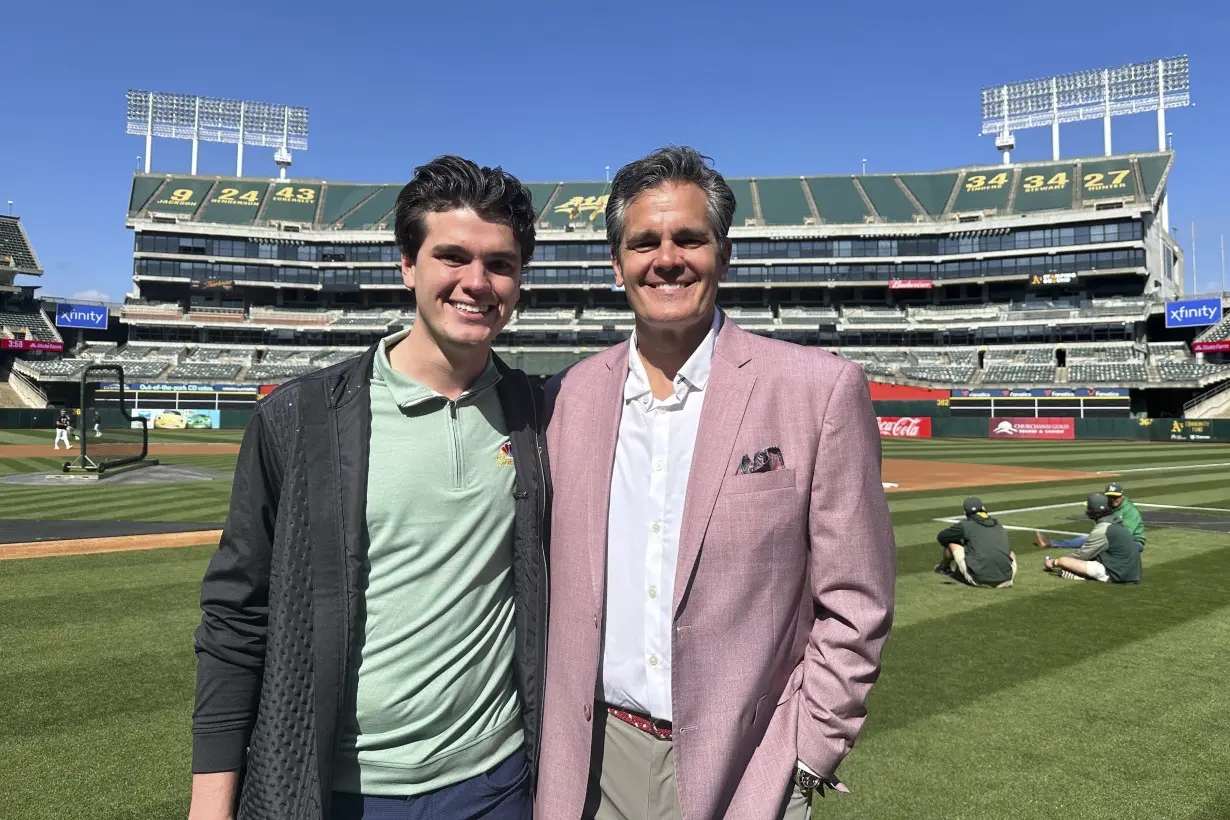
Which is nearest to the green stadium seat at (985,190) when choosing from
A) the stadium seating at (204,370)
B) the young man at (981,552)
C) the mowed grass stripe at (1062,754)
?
the stadium seating at (204,370)

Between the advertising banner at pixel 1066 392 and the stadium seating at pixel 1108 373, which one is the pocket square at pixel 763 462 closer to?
the advertising banner at pixel 1066 392

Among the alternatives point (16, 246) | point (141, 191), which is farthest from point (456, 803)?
point (141, 191)

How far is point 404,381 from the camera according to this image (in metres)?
2.51

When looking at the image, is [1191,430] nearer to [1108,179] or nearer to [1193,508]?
[1193,508]

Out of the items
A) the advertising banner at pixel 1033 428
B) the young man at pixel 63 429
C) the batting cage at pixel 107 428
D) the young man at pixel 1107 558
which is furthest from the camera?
the advertising banner at pixel 1033 428

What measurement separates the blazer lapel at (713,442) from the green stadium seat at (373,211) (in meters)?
70.4

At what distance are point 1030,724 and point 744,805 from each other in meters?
4.30

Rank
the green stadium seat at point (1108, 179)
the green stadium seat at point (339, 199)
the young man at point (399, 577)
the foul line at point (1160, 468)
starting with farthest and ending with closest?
the green stadium seat at point (339, 199)
the green stadium seat at point (1108, 179)
the foul line at point (1160, 468)
the young man at point (399, 577)

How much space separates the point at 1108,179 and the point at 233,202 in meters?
76.4

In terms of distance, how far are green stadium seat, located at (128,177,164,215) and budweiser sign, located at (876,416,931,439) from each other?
2592 inches

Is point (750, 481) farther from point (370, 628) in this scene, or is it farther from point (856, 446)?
point (370, 628)

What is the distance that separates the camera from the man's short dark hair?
251 centimetres

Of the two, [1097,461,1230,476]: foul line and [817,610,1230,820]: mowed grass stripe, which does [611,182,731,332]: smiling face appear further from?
[1097,461,1230,476]: foul line

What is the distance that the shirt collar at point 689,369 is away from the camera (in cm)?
263
